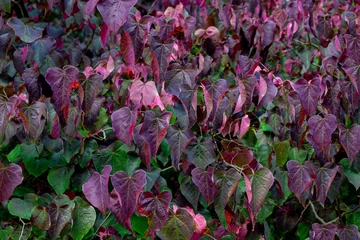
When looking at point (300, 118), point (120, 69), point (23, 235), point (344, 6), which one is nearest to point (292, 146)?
point (300, 118)

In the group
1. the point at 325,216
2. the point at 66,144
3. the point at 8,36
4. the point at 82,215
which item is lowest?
the point at 325,216

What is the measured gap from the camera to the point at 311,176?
1.92 m

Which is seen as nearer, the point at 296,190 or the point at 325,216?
the point at 296,190

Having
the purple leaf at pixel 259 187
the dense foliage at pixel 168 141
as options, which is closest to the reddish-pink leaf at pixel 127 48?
the dense foliage at pixel 168 141

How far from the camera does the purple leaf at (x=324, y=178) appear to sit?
6.45 feet

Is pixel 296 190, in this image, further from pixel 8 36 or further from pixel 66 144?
pixel 8 36

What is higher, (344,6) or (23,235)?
(344,6)

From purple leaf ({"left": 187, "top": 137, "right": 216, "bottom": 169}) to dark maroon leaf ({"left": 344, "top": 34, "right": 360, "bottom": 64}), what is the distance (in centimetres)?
59

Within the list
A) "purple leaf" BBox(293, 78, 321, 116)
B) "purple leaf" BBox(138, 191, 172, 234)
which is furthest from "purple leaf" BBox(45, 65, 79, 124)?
"purple leaf" BBox(293, 78, 321, 116)

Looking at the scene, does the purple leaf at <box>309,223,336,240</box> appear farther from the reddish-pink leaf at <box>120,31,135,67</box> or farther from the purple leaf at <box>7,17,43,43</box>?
the purple leaf at <box>7,17,43,43</box>

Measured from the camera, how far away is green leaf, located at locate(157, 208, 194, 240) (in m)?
1.82

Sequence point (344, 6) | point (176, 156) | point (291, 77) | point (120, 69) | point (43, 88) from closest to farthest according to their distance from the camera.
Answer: point (176, 156), point (43, 88), point (120, 69), point (291, 77), point (344, 6)

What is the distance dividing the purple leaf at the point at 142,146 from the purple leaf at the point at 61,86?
9.2 inches

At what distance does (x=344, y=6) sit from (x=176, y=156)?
1678 millimetres
